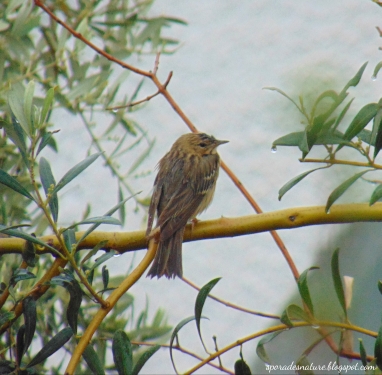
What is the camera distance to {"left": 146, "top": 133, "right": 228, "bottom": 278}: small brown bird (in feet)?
7.52

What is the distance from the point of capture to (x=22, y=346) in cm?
124

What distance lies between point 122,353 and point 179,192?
177 centimetres

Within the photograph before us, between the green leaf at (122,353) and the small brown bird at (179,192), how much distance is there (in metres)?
0.97

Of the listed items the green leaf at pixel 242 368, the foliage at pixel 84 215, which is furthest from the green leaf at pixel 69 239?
the green leaf at pixel 242 368

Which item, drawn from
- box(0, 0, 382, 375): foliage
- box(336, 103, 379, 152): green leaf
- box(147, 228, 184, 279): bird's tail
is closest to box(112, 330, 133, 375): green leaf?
box(0, 0, 382, 375): foliage

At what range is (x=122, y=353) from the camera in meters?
1.15

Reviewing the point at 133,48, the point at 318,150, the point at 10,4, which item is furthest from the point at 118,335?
the point at 318,150

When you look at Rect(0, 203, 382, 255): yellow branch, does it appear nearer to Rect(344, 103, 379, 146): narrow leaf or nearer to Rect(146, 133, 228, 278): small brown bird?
Rect(344, 103, 379, 146): narrow leaf

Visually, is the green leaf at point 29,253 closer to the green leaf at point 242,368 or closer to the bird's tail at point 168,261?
the green leaf at point 242,368

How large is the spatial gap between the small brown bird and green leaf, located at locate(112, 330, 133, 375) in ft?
3.19

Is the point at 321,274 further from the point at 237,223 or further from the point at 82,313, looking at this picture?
the point at 237,223

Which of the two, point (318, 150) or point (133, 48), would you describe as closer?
point (133, 48)

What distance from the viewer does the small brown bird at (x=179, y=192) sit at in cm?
229

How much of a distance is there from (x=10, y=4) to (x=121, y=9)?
1.58ft
